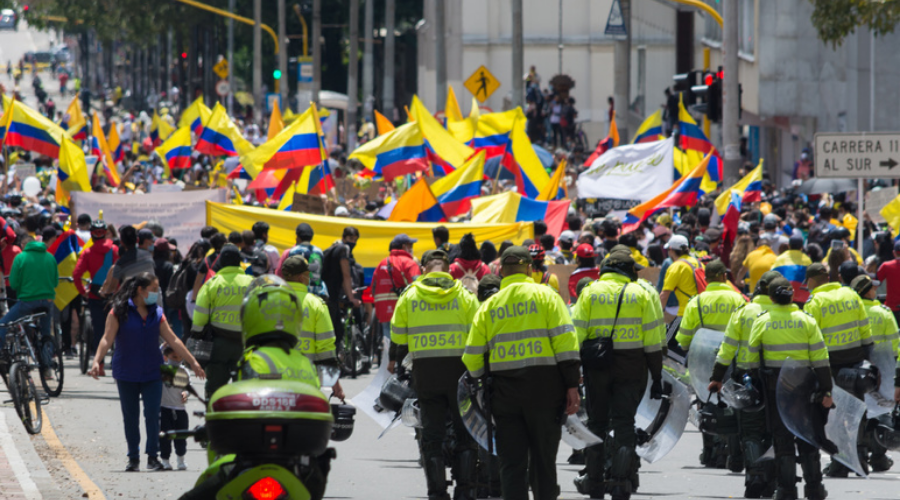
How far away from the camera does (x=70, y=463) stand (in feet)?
37.9

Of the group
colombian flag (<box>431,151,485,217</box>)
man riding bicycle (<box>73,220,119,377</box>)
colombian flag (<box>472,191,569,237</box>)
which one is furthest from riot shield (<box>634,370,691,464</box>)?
colombian flag (<box>431,151,485,217</box>)

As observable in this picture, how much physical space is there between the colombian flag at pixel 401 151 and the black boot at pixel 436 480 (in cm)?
1518

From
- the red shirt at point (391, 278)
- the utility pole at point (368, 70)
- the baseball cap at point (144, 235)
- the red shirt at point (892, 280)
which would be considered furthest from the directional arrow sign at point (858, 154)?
the utility pole at point (368, 70)

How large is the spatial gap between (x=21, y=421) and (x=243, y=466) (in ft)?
24.1

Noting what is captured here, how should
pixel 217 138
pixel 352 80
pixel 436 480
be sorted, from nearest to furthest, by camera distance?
pixel 436 480
pixel 217 138
pixel 352 80

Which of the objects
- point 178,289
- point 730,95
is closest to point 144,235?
point 178,289

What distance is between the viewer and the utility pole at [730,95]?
22.0m

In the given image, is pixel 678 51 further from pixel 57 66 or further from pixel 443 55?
pixel 57 66

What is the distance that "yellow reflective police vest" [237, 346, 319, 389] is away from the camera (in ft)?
22.2

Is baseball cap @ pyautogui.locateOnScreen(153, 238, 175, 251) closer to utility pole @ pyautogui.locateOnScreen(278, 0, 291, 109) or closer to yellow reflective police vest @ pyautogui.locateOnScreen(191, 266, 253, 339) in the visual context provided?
yellow reflective police vest @ pyautogui.locateOnScreen(191, 266, 253, 339)

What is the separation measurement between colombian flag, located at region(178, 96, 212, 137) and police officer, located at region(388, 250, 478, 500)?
2124cm

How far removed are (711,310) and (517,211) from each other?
850cm

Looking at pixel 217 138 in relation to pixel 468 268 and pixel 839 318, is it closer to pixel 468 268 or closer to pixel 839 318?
pixel 468 268

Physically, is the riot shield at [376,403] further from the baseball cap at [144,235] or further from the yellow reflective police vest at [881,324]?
the baseball cap at [144,235]
